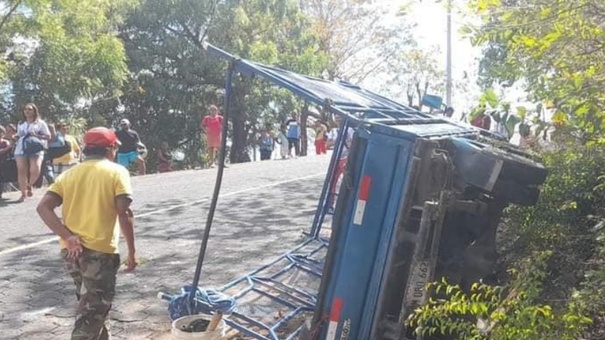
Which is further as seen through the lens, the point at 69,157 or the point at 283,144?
the point at 283,144

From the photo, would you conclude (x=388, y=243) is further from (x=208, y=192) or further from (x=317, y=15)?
(x=317, y=15)

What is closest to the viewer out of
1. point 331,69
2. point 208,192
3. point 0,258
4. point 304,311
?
point 304,311

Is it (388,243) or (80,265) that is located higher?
(388,243)

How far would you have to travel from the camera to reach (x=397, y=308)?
12.2ft

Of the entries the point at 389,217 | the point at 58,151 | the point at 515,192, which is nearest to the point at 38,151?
the point at 58,151

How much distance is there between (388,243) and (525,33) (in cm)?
150

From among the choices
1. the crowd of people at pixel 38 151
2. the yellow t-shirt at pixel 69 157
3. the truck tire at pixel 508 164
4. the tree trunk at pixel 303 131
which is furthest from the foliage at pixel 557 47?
the tree trunk at pixel 303 131

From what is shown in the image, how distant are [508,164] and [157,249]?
14.3ft

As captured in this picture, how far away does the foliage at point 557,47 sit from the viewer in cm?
328

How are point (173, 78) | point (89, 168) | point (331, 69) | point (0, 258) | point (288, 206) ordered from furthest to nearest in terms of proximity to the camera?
point (331, 69), point (173, 78), point (288, 206), point (0, 258), point (89, 168)

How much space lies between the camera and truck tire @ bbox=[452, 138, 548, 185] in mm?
3766

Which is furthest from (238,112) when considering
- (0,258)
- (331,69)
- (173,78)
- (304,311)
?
(304,311)

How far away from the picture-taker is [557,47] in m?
3.47

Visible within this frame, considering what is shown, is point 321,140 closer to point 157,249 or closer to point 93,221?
point 157,249
